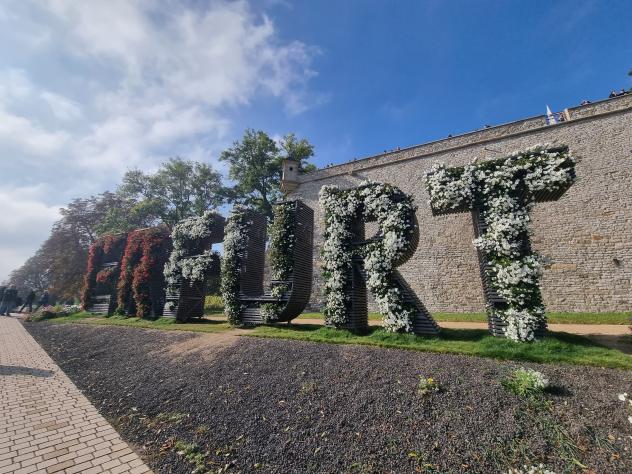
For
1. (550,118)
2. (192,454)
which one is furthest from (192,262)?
(550,118)

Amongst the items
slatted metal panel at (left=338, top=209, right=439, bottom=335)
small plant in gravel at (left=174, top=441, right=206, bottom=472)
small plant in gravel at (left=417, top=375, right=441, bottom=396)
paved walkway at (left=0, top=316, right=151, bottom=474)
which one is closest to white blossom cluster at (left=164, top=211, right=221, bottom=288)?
paved walkway at (left=0, top=316, right=151, bottom=474)

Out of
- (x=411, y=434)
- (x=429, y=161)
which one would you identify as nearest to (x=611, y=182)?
(x=429, y=161)

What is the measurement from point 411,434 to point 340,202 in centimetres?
662

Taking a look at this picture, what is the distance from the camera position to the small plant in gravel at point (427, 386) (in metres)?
4.36

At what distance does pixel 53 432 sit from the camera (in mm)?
4414

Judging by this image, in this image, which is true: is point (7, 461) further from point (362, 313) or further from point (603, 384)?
point (603, 384)

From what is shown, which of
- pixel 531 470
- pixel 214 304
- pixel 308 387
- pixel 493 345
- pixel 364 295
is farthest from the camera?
pixel 214 304

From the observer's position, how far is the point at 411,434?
11.7ft

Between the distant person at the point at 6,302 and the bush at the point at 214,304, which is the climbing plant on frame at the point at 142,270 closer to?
the bush at the point at 214,304

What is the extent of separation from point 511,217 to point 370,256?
3455mm

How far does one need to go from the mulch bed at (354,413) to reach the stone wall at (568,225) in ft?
27.8

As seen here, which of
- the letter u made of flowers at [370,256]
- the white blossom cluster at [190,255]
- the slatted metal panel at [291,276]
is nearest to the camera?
the letter u made of flowers at [370,256]

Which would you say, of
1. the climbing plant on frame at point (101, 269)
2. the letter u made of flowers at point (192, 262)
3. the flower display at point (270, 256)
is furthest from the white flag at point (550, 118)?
the climbing plant on frame at point (101, 269)

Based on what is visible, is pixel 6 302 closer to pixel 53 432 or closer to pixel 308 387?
pixel 53 432
